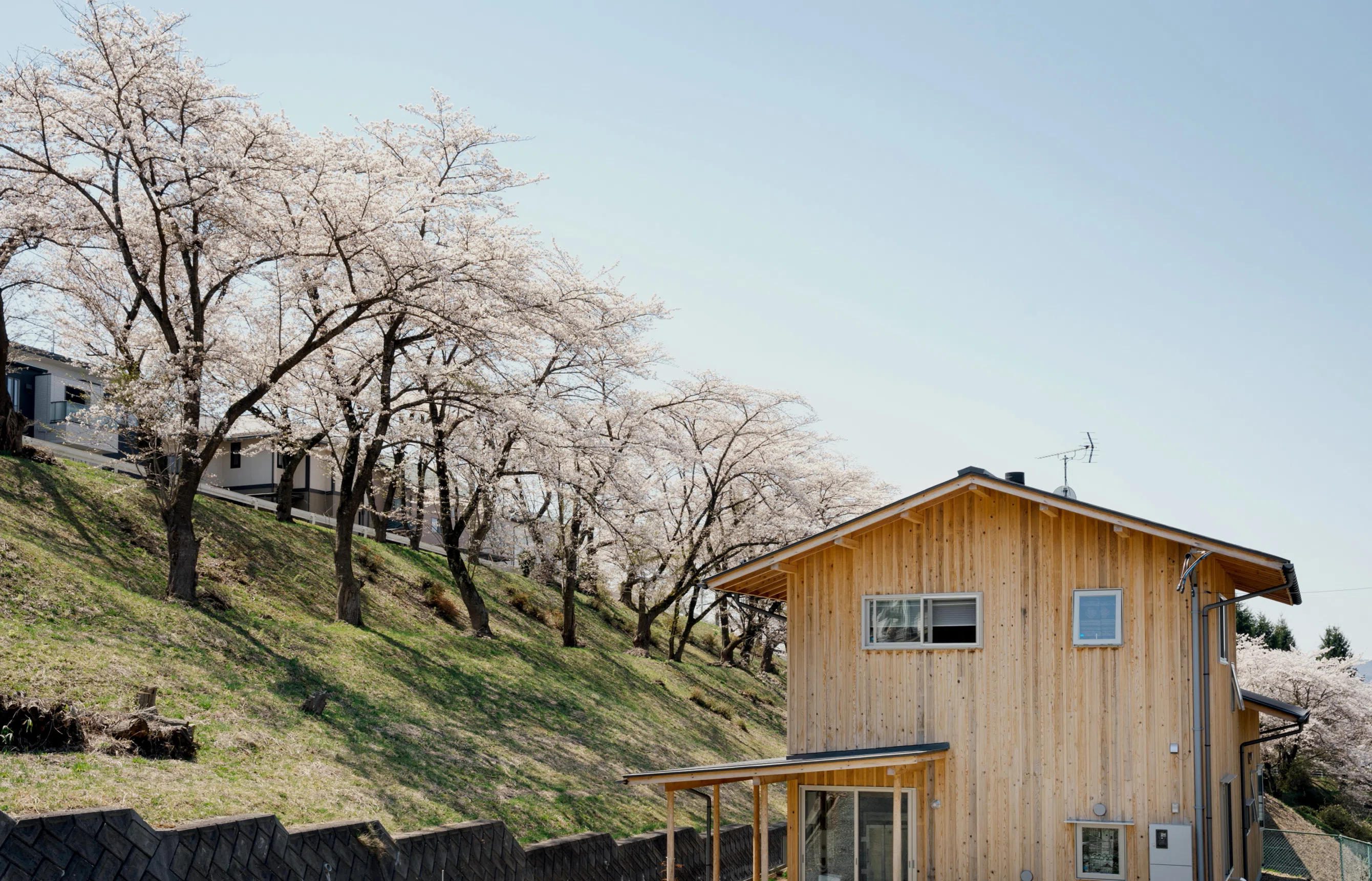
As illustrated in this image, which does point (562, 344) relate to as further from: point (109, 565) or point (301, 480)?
point (301, 480)

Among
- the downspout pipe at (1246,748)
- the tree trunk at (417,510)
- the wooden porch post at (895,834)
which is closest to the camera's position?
Result: the wooden porch post at (895,834)

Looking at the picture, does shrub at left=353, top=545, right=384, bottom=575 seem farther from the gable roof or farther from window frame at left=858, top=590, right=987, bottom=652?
window frame at left=858, top=590, right=987, bottom=652

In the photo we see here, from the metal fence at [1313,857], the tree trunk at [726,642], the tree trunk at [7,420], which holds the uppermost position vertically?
the tree trunk at [7,420]

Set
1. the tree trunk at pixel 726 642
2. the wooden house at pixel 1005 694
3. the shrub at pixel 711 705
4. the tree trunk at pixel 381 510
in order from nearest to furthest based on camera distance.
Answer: the wooden house at pixel 1005 694
the shrub at pixel 711 705
the tree trunk at pixel 381 510
the tree trunk at pixel 726 642

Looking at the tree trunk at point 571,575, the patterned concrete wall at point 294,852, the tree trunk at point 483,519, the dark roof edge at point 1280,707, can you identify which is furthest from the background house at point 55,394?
the dark roof edge at point 1280,707

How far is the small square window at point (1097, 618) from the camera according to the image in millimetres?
14617

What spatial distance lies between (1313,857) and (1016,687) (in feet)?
53.1

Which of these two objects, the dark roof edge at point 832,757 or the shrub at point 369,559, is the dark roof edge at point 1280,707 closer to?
the dark roof edge at point 832,757

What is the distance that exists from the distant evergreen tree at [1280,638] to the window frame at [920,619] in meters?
47.2

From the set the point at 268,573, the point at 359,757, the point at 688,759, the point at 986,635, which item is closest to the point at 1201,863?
the point at 986,635

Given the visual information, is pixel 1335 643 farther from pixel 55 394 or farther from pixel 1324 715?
pixel 55 394

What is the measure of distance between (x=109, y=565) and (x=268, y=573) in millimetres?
5617

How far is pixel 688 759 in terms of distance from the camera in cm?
2642

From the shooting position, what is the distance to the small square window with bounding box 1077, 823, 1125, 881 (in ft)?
46.2
